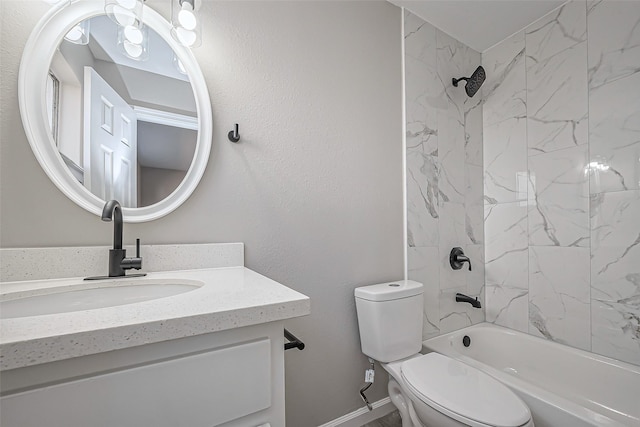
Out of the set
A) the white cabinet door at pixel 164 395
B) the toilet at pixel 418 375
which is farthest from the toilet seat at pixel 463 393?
the white cabinet door at pixel 164 395

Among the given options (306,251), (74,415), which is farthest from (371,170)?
(74,415)

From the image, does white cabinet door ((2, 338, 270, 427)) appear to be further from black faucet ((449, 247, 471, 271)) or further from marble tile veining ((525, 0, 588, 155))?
marble tile veining ((525, 0, 588, 155))

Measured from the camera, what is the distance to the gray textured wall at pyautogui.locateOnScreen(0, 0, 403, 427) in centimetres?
93

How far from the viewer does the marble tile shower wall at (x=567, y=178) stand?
148 centimetres

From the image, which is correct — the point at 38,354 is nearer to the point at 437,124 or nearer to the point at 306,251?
the point at 306,251

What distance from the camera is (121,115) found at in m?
1.06

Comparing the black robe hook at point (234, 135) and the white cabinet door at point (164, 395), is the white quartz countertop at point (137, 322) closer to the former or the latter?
the white cabinet door at point (164, 395)

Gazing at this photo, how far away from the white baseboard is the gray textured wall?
0.12 feet

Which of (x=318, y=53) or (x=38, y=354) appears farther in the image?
(x=318, y=53)

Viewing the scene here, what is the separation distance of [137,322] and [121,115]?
92 cm

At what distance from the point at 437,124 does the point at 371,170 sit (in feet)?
2.20

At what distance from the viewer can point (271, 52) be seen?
4.42 ft

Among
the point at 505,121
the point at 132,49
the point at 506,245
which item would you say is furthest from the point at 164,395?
the point at 505,121

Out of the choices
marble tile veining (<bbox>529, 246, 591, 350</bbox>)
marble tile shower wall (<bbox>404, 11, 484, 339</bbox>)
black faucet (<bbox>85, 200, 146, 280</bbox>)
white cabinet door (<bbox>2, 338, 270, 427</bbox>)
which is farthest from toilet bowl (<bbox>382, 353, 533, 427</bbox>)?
black faucet (<bbox>85, 200, 146, 280</bbox>)
